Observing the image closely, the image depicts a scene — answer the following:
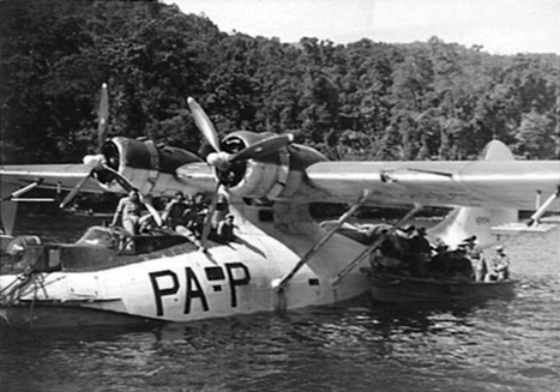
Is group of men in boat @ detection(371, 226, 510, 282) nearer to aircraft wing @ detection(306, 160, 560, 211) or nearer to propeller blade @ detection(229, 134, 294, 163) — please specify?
aircraft wing @ detection(306, 160, 560, 211)

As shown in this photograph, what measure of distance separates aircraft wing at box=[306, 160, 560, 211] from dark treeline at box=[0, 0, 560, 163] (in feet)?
12.0

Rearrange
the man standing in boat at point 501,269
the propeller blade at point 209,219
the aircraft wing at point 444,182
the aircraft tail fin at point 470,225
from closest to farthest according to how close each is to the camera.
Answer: the aircraft wing at point 444,182 < the propeller blade at point 209,219 < the man standing in boat at point 501,269 < the aircraft tail fin at point 470,225

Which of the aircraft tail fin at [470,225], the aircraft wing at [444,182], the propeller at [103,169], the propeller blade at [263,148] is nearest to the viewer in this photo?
the aircraft wing at [444,182]

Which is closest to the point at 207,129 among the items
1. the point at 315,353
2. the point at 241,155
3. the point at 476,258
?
the point at 241,155

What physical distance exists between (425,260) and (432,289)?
0.68m

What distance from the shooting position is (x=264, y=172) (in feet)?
40.0

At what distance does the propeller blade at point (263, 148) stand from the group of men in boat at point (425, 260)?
3.45 m

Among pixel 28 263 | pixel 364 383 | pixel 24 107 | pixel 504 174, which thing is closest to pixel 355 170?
pixel 504 174

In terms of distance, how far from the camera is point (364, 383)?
9.30 m

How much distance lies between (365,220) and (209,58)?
8583mm

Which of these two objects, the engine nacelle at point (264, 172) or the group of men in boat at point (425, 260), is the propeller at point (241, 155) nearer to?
the engine nacelle at point (264, 172)

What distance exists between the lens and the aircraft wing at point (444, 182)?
32.6 feet

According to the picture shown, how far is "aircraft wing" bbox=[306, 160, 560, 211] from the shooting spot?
9928 millimetres

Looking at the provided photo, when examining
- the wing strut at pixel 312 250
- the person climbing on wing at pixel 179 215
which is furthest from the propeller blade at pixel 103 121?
the wing strut at pixel 312 250
